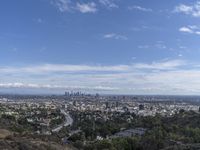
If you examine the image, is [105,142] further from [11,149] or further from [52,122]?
[52,122]

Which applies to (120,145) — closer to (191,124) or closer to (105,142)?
(105,142)

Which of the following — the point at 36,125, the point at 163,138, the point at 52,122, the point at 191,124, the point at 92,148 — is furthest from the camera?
the point at 52,122

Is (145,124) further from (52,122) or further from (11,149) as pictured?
(11,149)

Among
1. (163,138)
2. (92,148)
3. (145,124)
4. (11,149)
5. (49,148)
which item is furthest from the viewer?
(145,124)

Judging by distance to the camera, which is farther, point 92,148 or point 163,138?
point 163,138

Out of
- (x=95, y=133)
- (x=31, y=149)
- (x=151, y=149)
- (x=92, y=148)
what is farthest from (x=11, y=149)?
(x=95, y=133)

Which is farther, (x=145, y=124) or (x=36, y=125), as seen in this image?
(x=36, y=125)

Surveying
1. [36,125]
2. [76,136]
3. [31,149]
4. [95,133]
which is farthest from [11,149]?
[36,125]

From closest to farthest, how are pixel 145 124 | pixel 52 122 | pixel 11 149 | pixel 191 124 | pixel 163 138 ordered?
pixel 11 149, pixel 163 138, pixel 191 124, pixel 145 124, pixel 52 122

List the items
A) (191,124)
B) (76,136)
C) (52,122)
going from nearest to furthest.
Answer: (76,136)
(191,124)
(52,122)
